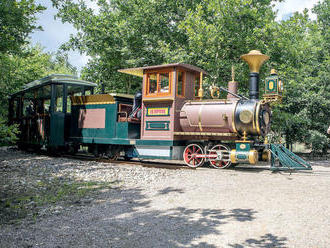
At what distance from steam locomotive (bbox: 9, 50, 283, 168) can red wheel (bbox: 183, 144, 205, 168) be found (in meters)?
0.03

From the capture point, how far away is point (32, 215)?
15.9 ft

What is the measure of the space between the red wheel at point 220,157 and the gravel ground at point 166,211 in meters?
1.44

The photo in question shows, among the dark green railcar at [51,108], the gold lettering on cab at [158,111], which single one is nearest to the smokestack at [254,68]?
the gold lettering on cab at [158,111]

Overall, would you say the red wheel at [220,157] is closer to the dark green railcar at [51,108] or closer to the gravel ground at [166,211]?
the gravel ground at [166,211]

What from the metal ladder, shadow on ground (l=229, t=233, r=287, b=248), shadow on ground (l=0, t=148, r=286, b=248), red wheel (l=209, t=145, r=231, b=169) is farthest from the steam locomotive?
shadow on ground (l=229, t=233, r=287, b=248)

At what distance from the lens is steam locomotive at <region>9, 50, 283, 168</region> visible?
9141mm

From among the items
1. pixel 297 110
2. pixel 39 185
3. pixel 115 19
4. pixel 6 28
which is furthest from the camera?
pixel 297 110

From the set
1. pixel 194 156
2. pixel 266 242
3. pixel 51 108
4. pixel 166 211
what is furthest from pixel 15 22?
pixel 266 242

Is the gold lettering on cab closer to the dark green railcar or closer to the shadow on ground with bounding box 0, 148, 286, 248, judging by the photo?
the dark green railcar

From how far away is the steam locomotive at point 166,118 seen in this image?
30.0 ft

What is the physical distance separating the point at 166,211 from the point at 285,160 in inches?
199

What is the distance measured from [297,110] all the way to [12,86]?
61.3 feet

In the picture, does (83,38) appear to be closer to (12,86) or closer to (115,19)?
(115,19)

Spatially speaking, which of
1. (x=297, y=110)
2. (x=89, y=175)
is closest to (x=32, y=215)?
(x=89, y=175)
